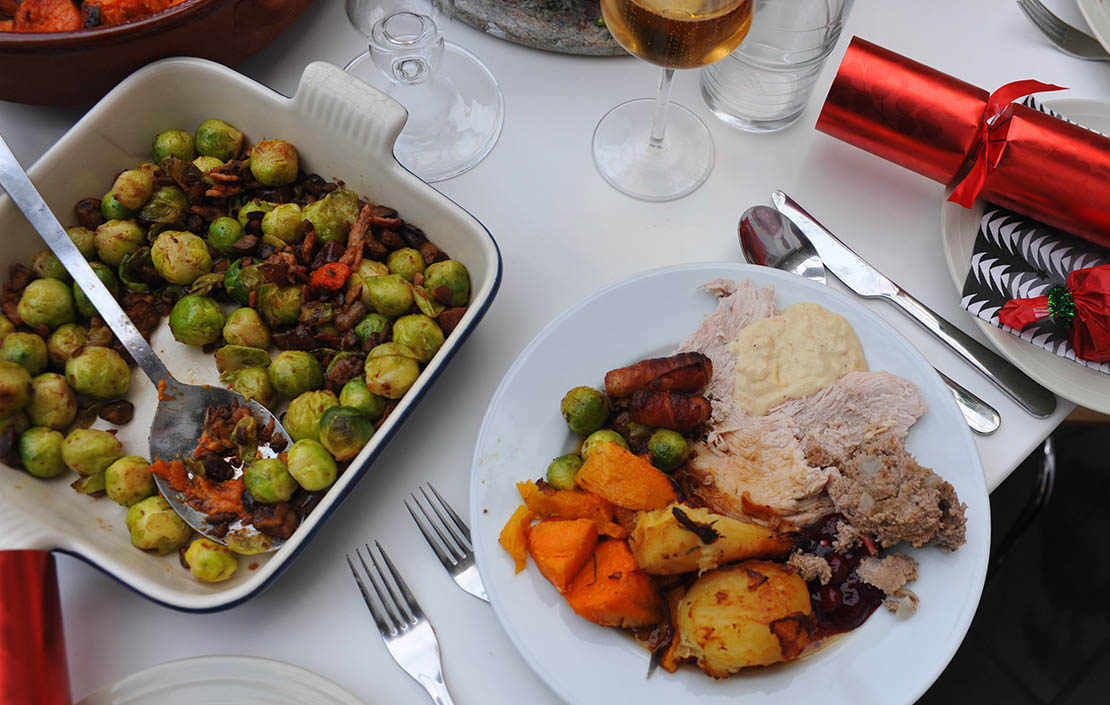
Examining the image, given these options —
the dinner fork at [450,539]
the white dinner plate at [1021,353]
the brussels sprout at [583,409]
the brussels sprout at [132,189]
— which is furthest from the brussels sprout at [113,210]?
the white dinner plate at [1021,353]

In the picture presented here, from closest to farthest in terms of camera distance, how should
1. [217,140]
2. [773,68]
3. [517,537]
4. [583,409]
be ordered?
[517,537], [583,409], [217,140], [773,68]

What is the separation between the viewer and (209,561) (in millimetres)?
1396

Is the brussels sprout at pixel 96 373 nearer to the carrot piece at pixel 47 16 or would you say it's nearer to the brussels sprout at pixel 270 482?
the brussels sprout at pixel 270 482

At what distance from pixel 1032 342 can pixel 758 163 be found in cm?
70

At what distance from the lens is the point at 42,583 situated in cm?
132

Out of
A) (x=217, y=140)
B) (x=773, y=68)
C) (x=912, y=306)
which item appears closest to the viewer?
(x=912, y=306)

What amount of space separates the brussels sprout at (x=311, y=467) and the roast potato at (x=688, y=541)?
56 centimetres

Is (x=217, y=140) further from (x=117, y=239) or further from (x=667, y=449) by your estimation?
(x=667, y=449)

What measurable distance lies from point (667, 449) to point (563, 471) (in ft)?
0.64

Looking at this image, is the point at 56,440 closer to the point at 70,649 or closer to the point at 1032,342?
the point at 70,649

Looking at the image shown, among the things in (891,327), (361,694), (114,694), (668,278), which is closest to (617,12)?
(668,278)

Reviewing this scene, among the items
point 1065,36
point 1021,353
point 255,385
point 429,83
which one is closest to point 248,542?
point 255,385

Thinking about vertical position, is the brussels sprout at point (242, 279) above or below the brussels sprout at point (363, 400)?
above

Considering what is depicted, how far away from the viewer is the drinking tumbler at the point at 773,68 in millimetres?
1824
